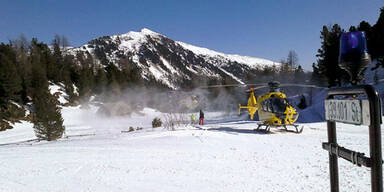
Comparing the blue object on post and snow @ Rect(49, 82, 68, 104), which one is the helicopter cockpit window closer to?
the blue object on post

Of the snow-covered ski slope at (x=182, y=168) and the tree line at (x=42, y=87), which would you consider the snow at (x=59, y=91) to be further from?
the snow-covered ski slope at (x=182, y=168)

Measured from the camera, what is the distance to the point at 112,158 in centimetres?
672

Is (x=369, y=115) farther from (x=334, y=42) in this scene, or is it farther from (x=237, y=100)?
(x=237, y=100)

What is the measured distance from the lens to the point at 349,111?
1.47 m

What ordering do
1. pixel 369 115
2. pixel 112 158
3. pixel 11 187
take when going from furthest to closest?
pixel 112 158, pixel 11 187, pixel 369 115

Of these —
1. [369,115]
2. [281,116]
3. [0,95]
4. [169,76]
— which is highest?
[169,76]

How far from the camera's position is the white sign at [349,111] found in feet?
4.35

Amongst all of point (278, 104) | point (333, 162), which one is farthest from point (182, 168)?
point (278, 104)

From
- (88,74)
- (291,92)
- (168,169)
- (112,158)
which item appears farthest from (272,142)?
(88,74)

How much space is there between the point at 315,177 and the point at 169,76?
17296 cm

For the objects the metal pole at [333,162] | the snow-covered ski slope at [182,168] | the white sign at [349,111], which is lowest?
the snow-covered ski slope at [182,168]

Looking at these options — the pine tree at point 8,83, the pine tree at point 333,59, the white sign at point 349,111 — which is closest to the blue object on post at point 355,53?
the white sign at point 349,111

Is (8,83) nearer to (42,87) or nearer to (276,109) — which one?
(42,87)

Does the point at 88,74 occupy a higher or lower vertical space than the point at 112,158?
higher
